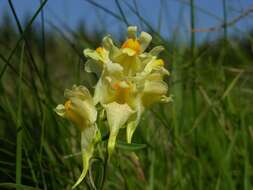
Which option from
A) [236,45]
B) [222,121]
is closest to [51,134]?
[222,121]

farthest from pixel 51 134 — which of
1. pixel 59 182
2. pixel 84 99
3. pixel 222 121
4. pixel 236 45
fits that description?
pixel 236 45

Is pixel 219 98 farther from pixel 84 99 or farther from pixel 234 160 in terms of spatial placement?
pixel 84 99

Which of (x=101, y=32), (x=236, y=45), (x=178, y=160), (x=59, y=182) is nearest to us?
(x=59, y=182)

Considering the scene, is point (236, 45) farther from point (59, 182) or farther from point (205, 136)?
point (59, 182)

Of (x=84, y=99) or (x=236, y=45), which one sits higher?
(x=236, y=45)

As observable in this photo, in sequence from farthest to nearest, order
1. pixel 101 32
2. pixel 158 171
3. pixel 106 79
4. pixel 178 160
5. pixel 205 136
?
pixel 101 32, pixel 205 136, pixel 158 171, pixel 178 160, pixel 106 79

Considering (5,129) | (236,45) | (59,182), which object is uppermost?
(236,45)

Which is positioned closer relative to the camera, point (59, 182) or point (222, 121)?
point (59, 182)
